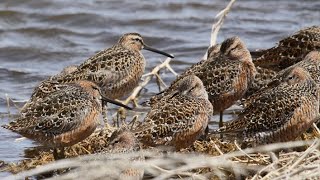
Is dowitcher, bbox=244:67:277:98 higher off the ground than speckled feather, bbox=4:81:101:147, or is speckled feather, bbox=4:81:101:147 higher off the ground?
dowitcher, bbox=244:67:277:98

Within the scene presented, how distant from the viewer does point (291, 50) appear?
910 centimetres

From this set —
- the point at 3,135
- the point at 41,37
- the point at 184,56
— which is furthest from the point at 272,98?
the point at 41,37

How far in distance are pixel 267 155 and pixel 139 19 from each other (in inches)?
300

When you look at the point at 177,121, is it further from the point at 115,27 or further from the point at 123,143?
the point at 115,27

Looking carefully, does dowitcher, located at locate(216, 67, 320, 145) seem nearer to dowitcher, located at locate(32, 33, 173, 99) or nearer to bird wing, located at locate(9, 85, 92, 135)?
bird wing, located at locate(9, 85, 92, 135)

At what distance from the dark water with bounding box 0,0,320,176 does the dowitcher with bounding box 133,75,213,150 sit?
341cm

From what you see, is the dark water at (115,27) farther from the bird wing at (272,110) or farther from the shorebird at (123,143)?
the shorebird at (123,143)

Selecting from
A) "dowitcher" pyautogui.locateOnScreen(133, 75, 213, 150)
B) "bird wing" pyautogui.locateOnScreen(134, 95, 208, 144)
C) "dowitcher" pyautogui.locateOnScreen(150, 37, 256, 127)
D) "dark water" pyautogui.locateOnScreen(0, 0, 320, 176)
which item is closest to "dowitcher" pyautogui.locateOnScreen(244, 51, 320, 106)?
"dowitcher" pyautogui.locateOnScreen(150, 37, 256, 127)

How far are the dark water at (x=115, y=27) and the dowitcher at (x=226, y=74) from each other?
7.92 ft

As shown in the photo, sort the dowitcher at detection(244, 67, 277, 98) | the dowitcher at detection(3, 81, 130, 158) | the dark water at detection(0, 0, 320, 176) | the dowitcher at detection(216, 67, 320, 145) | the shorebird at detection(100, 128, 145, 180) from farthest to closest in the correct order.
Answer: the dark water at detection(0, 0, 320, 176) → the dowitcher at detection(244, 67, 277, 98) → the dowitcher at detection(3, 81, 130, 158) → the dowitcher at detection(216, 67, 320, 145) → the shorebird at detection(100, 128, 145, 180)

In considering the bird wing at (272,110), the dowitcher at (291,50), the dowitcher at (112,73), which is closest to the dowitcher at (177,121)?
the bird wing at (272,110)

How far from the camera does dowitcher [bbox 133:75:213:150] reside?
6.94 meters

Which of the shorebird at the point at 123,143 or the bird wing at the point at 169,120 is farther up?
the bird wing at the point at 169,120

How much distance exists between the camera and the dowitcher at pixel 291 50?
8961 millimetres
